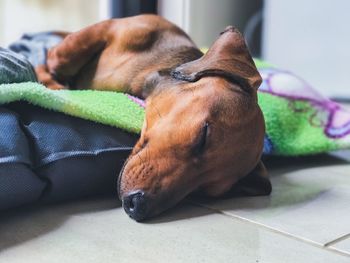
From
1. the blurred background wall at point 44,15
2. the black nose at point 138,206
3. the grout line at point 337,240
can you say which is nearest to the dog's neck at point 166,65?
the black nose at point 138,206

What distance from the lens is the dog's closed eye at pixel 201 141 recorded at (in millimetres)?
1394

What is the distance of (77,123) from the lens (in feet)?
4.89

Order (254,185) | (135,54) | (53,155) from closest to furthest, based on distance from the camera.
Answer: (53,155) → (254,185) → (135,54)

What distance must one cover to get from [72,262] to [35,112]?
464 millimetres

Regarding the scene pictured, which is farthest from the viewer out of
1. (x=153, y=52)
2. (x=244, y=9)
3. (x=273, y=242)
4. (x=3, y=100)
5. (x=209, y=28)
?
(x=244, y=9)

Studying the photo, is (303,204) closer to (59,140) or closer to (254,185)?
(254,185)

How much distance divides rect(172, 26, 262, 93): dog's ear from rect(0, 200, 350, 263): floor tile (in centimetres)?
33

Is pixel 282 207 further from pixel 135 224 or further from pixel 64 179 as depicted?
pixel 64 179

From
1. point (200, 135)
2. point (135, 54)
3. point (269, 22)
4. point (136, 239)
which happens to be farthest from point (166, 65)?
point (269, 22)

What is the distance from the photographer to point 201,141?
4.59 ft

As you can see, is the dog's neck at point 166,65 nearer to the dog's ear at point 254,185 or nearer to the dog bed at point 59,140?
the dog bed at point 59,140

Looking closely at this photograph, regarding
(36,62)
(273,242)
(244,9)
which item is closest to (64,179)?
(273,242)

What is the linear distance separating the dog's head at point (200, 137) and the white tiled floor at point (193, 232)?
0.06 metres

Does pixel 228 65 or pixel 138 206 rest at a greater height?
pixel 228 65
